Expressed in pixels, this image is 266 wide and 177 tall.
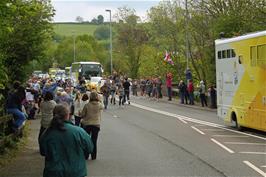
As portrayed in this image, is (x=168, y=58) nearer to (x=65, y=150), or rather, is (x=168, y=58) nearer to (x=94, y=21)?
(x=65, y=150)

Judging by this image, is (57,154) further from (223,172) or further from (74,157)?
(223,172)

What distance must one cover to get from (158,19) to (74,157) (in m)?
47.9

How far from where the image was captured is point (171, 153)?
47.5ft

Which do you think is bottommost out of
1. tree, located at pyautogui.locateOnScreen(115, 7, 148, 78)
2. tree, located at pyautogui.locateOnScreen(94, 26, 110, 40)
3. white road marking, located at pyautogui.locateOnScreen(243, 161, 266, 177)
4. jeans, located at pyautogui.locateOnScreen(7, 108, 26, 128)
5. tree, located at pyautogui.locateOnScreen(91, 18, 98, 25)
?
white road marking, located at pyautogui.locateOnScreen(243, 161, 266, 177)

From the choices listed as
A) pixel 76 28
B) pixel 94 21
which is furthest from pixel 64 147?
pixel 94 21

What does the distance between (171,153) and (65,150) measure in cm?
774

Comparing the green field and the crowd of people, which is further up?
the green field

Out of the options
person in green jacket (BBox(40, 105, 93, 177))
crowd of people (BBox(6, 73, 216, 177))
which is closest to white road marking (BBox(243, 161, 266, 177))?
crowd of people (BBox(6, 73, 216, 177))

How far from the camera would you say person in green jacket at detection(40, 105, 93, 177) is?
6.98m

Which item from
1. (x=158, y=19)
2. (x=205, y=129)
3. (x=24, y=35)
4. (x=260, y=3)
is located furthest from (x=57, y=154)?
(x=158, y=19)

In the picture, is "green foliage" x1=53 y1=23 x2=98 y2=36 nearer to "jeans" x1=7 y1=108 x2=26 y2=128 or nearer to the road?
the road

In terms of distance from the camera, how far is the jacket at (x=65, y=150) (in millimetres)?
6969

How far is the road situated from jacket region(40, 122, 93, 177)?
4523 millimetres

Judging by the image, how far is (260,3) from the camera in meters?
30.7
